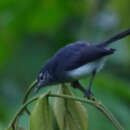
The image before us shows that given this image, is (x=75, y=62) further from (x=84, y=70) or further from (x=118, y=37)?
(x=118, y=37)

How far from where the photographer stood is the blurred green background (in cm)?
308

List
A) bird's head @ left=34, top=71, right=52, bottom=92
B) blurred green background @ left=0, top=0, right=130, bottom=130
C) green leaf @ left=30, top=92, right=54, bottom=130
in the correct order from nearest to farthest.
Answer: green leaf @ left=30, top=92, right=54, bottom=130, bird's head @ left=34, top=71, right=52, bottom=92, blurred green background @ left=0, top=0, right=130, bottom=130

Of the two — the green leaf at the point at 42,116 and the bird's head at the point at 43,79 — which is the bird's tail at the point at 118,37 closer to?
the bird's head at the point at 43,79

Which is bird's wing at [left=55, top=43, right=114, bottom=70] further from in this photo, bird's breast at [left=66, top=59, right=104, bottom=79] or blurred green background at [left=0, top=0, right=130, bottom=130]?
blurred green background at [left=0, top=0, right=130, bottom=130]

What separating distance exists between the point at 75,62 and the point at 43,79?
191mm

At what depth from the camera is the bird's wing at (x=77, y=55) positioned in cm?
242

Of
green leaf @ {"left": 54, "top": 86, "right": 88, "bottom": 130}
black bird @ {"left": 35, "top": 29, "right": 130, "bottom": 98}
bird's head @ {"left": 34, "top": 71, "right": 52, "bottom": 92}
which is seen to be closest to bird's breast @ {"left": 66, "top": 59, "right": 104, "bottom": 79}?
black bird @ {"left": 35, "top": 29, "right": 130, "bottom": 98}

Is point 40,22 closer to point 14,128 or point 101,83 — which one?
point 101,83

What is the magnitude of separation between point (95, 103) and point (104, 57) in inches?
28.6

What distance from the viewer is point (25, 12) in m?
3.83

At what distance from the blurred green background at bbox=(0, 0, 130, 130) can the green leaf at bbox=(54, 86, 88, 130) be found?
894 mm

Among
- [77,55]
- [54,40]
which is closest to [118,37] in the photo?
[77,55]

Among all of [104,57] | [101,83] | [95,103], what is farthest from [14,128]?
[101,83]

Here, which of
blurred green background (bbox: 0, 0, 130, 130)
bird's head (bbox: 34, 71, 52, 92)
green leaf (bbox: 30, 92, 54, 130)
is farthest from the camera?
blurred green background (bbox: 0, 0, 130, 130)
